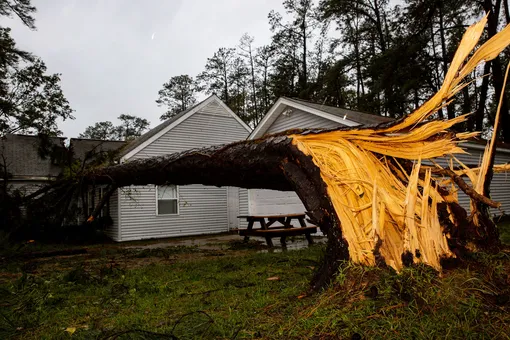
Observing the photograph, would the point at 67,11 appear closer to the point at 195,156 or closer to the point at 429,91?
the point at 195,156

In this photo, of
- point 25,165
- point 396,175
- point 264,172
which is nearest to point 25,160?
point 25,165

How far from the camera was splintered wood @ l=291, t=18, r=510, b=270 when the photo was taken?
2393 mm

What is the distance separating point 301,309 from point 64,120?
86.3ft

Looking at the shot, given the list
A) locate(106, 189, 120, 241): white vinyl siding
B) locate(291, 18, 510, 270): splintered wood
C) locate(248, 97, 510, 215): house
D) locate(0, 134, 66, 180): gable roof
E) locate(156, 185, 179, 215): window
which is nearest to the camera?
locate(291, 18, 510, 270): splintered wood

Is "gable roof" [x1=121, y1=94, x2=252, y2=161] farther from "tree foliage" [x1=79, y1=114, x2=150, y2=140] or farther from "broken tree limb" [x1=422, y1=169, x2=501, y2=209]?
"tree foliage" [x1=79, y1=114, x2=150, y2=140]

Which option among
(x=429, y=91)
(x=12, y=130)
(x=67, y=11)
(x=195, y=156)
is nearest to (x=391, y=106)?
(x=429, y=91)

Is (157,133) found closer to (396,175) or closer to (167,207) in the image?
(167,207)

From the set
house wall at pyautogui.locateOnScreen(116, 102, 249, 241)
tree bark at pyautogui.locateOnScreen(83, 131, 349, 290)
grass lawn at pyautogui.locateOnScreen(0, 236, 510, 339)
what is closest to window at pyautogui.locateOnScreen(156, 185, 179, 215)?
house wall at pyautogui.locateOnScreen(116, 102, 249, 241)

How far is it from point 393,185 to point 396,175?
310mm

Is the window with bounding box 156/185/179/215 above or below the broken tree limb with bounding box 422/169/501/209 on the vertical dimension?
below

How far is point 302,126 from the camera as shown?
1213 cm

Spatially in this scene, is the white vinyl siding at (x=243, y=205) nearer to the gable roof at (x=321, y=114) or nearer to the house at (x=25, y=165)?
the gable roof at (x=321, y=114)

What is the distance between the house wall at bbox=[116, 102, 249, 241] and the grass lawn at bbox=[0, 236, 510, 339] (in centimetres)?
887

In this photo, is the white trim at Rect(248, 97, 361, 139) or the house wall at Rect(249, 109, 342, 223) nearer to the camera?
the white trim at Rect(248, 97, 361, 139)
